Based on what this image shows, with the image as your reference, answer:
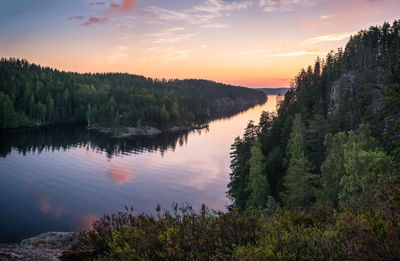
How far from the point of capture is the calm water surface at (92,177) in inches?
1869

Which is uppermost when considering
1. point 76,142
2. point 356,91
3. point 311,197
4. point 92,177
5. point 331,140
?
point 356,91

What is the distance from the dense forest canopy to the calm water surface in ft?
42.5

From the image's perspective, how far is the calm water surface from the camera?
4747 centimetres

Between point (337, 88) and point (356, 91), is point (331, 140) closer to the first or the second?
point (356, 91)

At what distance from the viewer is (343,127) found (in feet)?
192

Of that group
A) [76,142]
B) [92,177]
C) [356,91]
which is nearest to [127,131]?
[76,142]

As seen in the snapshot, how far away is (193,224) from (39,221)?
4404cm

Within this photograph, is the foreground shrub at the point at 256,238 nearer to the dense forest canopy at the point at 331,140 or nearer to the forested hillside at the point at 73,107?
the dense forest canopy at the point at 331,140

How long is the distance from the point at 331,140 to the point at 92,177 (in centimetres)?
5328

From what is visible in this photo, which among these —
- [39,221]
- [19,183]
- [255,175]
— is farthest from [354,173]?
[19,183]

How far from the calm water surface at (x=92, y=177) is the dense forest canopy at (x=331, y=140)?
42.5ft

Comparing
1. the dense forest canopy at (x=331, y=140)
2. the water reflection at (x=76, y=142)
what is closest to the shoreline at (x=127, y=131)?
the water reflection at (x=76, y=142)

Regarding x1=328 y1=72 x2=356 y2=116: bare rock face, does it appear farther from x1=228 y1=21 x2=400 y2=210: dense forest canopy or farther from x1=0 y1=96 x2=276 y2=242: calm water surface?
x1=0 y1=96 x2=276 y2=242: calm water surface

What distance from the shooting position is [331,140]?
1697 inches
